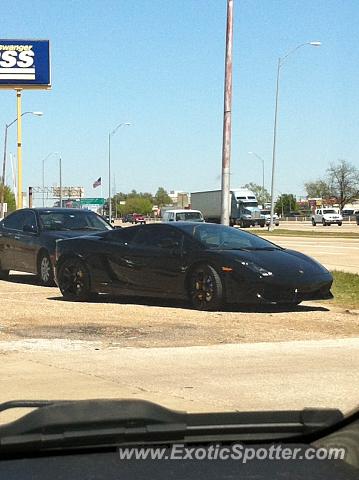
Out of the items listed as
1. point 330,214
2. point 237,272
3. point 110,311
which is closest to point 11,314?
point 110,311

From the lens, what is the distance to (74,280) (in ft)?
39.9

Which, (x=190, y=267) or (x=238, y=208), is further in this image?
(x=238, y=208)

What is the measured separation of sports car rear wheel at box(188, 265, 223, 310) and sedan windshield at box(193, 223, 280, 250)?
1.50 ft

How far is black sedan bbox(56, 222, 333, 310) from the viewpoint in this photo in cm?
1038

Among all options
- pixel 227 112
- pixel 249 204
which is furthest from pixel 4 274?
pixel 249 204

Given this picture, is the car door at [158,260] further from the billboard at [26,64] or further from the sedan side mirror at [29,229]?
the billboard at [26,64]

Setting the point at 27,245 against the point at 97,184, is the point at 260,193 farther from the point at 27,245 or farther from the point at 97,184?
the point at 27,245

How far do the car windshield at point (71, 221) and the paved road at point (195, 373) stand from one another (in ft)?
22.0

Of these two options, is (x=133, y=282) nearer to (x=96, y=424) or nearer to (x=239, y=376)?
(x=239, y=376)

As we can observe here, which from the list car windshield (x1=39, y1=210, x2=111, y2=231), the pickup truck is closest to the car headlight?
car windshield (x1=39, y1=210, x2=111, y2=231)

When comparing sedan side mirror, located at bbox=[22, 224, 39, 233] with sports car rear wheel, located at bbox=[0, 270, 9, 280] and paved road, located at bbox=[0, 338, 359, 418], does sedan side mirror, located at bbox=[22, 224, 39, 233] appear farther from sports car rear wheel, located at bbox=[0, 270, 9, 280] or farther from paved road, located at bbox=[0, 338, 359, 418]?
paved road, located at bbox=[0, 338, 359, 418]

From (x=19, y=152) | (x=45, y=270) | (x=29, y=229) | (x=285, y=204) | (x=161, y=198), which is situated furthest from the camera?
(x=161, y=198)

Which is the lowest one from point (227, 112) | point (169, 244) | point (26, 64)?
point (169, 244)

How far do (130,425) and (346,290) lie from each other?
11.4m
